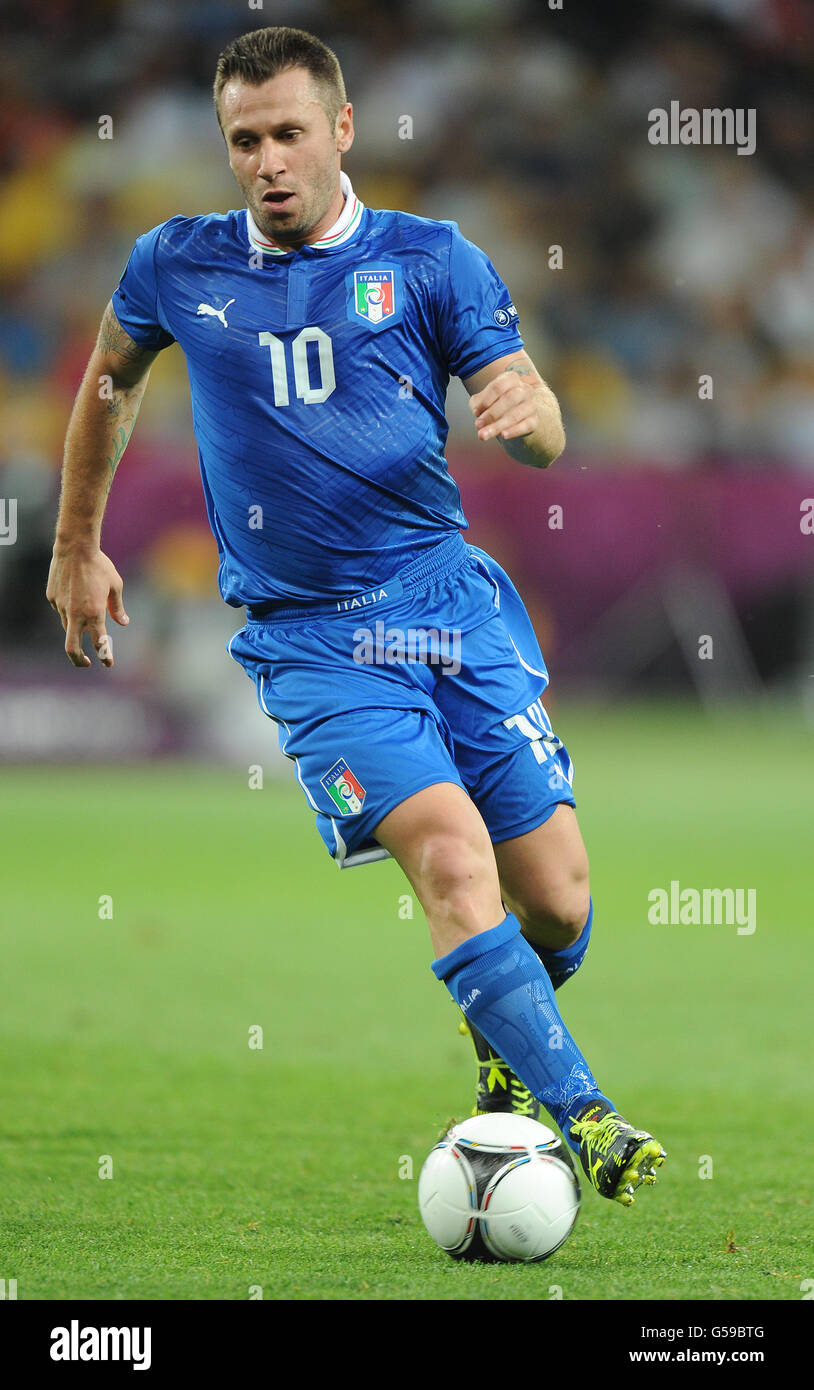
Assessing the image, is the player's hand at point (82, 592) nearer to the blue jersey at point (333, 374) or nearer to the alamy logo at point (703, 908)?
the blue jersey at point (333, 374)

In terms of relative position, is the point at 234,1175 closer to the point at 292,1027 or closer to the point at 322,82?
the point at 292,1027

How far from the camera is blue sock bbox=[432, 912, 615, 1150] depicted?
11.3 ft

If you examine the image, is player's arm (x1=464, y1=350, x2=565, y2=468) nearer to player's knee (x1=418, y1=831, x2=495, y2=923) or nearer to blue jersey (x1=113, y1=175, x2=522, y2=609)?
blue jersey (x1=113, y1=175, x2=522, y2=609)

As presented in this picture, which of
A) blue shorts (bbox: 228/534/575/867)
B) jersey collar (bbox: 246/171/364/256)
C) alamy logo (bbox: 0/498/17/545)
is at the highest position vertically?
alamy logo (bbox: 0/498/17/545)

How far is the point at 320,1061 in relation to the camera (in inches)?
228

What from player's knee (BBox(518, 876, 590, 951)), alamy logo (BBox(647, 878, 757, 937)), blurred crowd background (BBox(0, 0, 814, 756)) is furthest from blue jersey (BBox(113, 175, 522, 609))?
blurred crowd background (BBox(0, 0, 814, 756))

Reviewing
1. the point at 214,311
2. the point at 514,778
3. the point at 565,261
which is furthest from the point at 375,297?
the point at 565,261

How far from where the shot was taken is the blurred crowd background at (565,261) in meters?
18.1

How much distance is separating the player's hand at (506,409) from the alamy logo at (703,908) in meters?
5.44

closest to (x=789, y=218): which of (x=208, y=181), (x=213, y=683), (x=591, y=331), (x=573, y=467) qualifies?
(x=591, y=331)

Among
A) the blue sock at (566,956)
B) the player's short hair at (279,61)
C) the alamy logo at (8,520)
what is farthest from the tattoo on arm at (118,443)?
the alamy logo at (8,520)

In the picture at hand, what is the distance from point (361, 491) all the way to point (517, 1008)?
3.87ft

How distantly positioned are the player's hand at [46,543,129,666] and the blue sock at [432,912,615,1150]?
3.97ft

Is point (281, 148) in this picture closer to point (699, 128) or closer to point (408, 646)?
point (408, 646)
